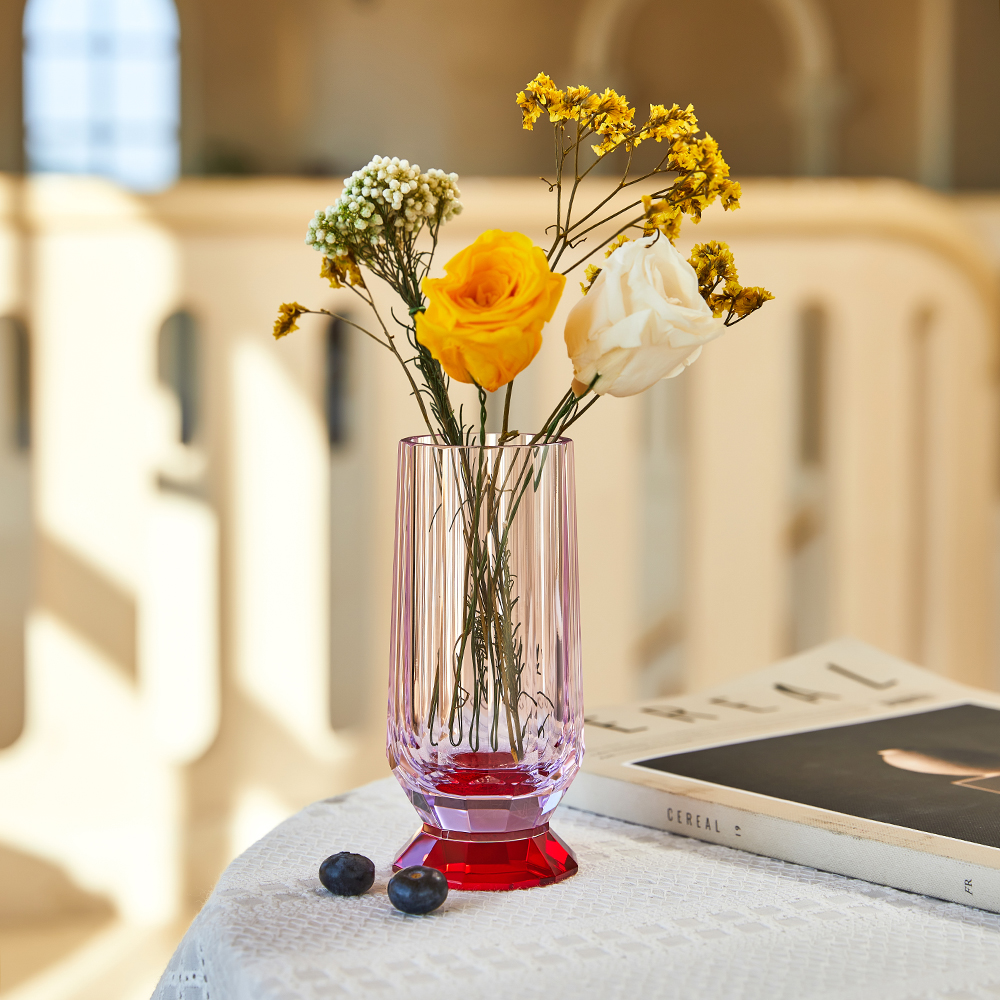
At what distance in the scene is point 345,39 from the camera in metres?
5.10

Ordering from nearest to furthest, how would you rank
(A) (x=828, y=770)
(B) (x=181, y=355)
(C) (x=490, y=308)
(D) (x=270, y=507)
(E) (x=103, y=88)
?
(C) (x=490, y=308) → (A) (x=828, y=770) → (D) (x=270, y=507) → (B) (x=181, y=355) → (E) (x=103, y=88)

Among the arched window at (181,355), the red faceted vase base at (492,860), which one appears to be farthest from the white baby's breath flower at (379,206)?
the arched window at (181,355)

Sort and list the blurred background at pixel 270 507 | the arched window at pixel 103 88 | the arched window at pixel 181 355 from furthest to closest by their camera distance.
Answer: the arched window at pixel 103 88 < the arched window at pixel 181 355 < the blurred background at pixel 270 507

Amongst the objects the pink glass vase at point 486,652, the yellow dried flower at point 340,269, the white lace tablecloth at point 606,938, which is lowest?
the white lace tablecloth at point 606,938

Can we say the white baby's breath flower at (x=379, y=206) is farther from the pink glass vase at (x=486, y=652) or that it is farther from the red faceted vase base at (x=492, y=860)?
the red faceted vase base at (x=492, y=860)

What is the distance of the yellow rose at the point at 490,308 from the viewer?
0.42 metres

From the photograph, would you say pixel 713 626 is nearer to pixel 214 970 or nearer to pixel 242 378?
→ pixel 242 378

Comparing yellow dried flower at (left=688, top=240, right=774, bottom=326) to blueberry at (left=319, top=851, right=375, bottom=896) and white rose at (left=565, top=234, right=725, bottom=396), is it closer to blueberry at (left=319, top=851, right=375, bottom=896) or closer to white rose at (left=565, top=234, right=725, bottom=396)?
white rose at (left=565, top=234, right=725, bottom=396)

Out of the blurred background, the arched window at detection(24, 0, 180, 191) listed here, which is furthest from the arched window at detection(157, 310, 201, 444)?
the blurred background

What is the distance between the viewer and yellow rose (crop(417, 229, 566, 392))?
42 centimetres

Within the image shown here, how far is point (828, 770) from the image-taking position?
21.7 inches

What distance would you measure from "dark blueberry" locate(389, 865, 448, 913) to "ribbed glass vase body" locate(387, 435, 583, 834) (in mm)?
34

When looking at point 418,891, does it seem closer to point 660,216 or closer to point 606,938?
point 606,938

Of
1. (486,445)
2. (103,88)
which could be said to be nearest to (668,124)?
(486,445)
